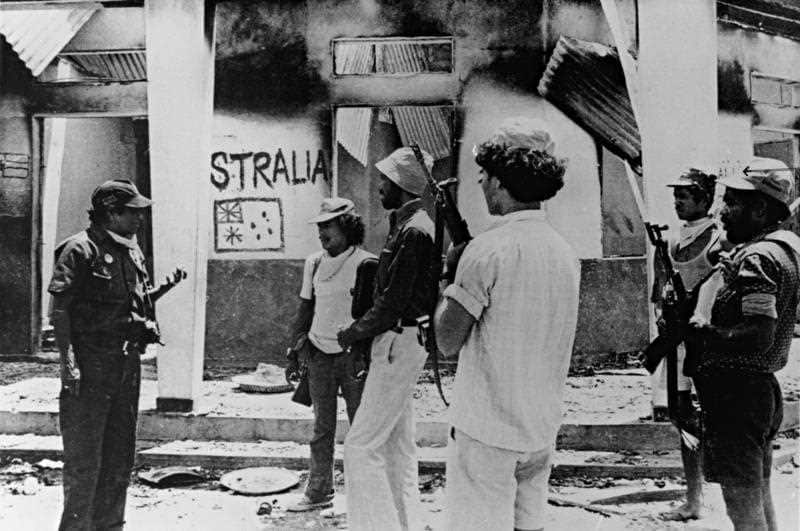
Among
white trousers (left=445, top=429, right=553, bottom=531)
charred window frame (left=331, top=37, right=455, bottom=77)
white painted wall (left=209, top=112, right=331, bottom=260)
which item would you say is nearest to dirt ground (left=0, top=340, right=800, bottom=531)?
white painted wall (left=209, top=112, right=331, bottom=260)

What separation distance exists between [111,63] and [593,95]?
12.5 ft

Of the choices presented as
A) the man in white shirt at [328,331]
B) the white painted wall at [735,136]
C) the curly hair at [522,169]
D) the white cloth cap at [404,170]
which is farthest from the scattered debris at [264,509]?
the white painted wall at [735,136]

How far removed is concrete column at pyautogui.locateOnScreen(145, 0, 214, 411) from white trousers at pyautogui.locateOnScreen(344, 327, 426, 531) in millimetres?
2155

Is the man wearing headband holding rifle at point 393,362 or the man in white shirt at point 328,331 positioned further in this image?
the man in white shirt at point 328,331

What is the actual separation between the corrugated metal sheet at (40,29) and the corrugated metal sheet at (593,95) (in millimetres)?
3287

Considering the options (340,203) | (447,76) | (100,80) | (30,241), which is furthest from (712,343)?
(30,241)

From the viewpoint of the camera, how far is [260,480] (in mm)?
4742

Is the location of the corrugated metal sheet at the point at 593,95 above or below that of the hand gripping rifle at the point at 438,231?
above

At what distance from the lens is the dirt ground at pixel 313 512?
13.6 ft

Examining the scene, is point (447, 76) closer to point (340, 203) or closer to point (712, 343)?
point (340, 203)

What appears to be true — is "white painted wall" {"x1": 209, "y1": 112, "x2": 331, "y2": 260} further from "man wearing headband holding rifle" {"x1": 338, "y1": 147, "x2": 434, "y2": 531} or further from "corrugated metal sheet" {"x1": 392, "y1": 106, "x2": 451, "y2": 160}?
"man wearing headband holding rifle" {"x1": 338, "y1": 147, "x2": 434, "y2": 531}

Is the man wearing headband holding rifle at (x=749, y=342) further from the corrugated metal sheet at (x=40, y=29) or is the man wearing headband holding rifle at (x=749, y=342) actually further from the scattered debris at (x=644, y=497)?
the corrugated metal sheet at (x=40, y=29)

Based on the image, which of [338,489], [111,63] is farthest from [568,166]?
[111,63]

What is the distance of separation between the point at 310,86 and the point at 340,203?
1.48m
